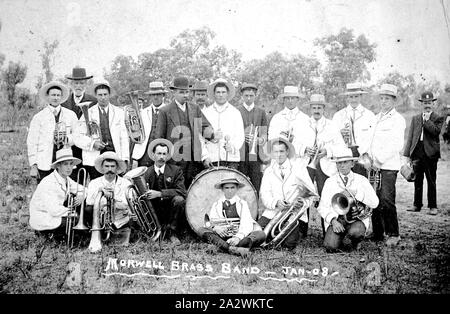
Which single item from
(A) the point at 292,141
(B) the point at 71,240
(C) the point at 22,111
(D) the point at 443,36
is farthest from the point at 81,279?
(D) the point at 443,36

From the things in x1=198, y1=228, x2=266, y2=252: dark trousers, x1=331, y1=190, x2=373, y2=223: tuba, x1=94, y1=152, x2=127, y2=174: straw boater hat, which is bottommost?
x1=198, y1=228, x2=266, y2=252: dark trousers

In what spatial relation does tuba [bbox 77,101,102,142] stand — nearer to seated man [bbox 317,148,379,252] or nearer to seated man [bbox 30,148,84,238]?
→ seated man [bbox 30,148,84,238]

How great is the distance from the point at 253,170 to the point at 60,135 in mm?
2512

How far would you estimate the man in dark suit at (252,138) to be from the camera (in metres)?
6.41

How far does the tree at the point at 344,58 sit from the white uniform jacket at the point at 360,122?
299mm

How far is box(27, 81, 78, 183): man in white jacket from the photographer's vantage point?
6.23m

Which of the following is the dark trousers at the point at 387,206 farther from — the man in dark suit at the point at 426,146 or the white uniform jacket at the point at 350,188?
the man in dark suit at the point at 426,146

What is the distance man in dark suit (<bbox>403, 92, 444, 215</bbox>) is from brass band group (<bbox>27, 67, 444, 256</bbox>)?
0.01 m

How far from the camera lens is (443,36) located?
6441mm

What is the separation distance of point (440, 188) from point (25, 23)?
5868 mm

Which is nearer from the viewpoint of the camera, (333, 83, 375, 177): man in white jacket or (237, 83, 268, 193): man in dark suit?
(333, 83, 375, 177): man in white jacket

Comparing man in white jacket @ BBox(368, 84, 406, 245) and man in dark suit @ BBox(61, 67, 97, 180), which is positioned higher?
man in dark suit @ BBox(61, 67, 97, 180)

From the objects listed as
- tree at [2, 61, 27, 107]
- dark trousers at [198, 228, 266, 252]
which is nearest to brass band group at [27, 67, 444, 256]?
dark trousers at [198, 228, 266, 252]

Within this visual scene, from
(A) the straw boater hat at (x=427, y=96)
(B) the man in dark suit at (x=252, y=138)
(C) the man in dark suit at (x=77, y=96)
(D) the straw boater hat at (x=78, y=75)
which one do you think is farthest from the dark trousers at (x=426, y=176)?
(D) the straw boater hat at (x=78, y=75)
